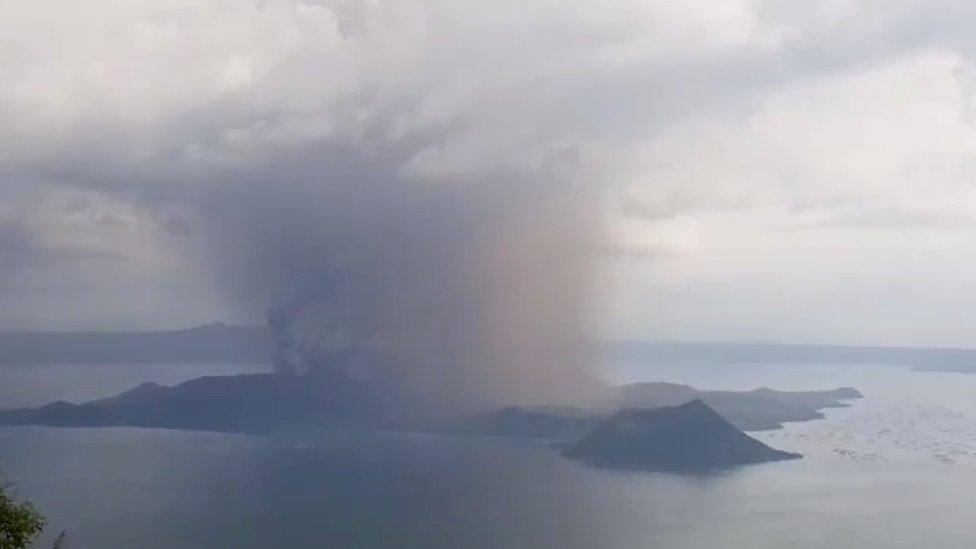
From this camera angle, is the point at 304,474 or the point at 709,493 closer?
the point at 709,493

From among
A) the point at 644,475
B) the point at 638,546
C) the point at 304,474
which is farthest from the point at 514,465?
the point at 638,546

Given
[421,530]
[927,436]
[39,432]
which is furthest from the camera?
[39,432]

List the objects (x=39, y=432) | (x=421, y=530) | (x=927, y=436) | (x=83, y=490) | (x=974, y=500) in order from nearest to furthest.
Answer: (x=421, y=530) → (x=974, y=500) → (x=83, y=490) → (x=927, y=436) → (x=39, y=432)

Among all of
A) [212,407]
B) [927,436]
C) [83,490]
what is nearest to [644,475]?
[927,436]

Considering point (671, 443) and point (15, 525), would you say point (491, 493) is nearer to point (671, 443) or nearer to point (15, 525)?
point (671, 443)

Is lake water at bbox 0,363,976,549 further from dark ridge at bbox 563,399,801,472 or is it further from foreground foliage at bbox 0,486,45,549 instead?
foreground foliage at bbox 0,486,45,549

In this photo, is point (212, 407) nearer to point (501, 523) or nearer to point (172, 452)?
point (172, 452)

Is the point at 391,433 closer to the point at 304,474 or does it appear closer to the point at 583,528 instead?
the point at 304,474

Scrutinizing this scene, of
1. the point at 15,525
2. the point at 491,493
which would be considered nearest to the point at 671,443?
the point at 491,493

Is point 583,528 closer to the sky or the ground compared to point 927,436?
closer to the ground
